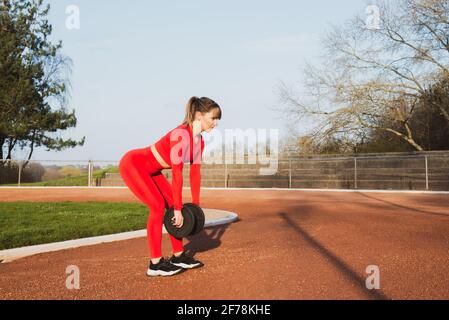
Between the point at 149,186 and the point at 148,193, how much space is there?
85 mm

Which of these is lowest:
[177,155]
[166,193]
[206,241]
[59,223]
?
[206,241]

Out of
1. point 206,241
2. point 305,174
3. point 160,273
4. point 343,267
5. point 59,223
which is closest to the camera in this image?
point 160,273

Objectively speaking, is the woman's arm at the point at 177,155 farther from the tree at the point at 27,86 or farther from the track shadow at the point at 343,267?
the tree at the point at 27,86

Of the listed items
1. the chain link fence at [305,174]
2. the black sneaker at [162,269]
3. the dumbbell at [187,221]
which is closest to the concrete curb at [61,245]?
the black sneaker at [162,269]

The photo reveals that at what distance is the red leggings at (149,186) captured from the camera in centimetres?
431

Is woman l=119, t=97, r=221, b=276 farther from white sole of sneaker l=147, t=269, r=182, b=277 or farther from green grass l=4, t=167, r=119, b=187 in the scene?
green grass l=4, t=167, r=119, b=187

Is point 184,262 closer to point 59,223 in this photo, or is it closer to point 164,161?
point 164,161

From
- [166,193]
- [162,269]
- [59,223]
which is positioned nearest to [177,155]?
[166,193]

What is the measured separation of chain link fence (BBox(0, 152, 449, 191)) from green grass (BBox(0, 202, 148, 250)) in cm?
1458

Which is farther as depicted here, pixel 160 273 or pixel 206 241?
pixel 206 241

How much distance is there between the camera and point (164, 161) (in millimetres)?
4363

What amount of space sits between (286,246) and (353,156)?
18.5m
